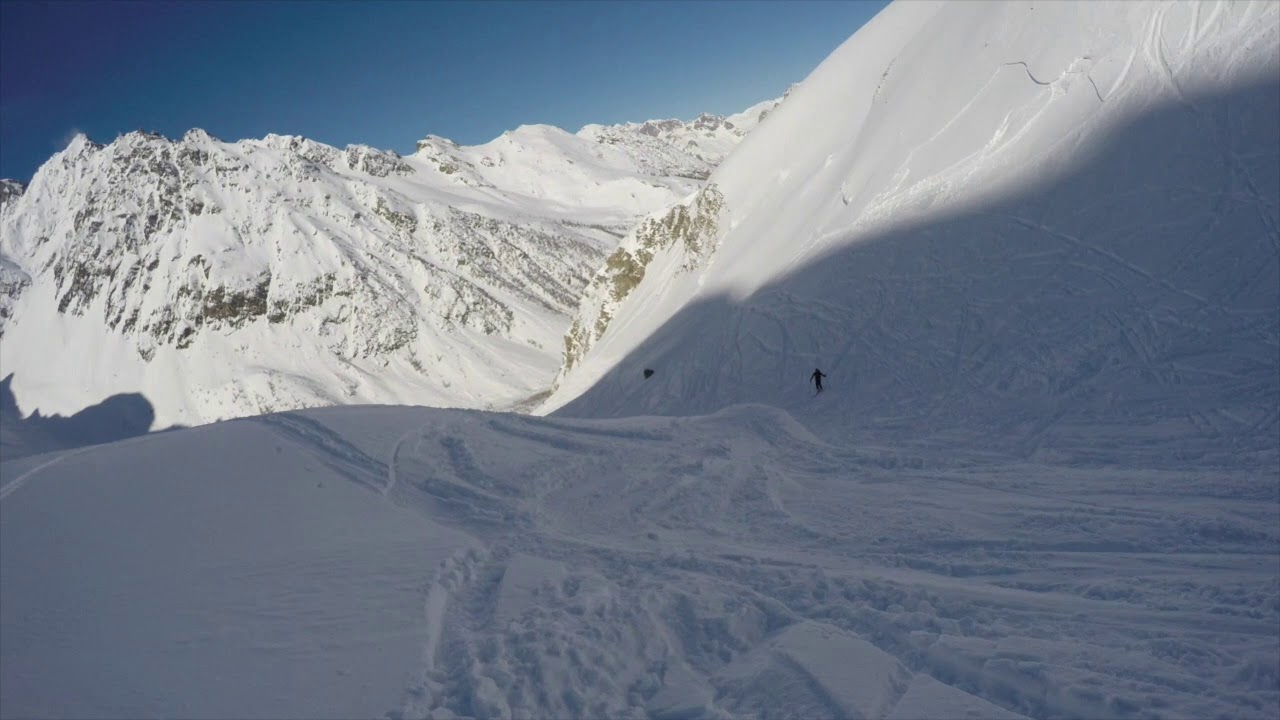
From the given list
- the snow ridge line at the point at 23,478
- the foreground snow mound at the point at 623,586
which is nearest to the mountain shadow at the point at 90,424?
the snow ridge line at the point at 23,478

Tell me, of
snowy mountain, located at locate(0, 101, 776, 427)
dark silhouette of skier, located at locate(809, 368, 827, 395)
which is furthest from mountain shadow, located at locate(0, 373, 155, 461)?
dark silhouette of skier, located at locate(809, 368, 827, 395)

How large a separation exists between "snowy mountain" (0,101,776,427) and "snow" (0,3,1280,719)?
261 ft

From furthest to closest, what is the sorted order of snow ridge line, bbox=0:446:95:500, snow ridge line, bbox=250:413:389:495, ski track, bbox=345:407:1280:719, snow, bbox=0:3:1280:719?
snow ridge line, bbox=250:413:389:495
snow ridge line, bbox=0:446:95:500
snow, bbox=0:3:1280:719
ski track, bbox=345:407:1280:719

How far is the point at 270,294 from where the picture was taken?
115000 millimetres

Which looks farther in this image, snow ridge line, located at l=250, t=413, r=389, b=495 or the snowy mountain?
the snowy mountain

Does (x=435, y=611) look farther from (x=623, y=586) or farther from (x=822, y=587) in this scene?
(x=822, y=587)

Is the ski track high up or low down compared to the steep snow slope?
down

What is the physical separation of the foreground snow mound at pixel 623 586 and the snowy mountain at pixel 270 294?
277ft

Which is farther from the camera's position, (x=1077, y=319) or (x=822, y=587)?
(x=1077, y=319)

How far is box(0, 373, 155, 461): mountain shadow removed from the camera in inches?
4112

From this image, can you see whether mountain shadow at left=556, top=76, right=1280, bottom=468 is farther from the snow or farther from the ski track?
the ski track

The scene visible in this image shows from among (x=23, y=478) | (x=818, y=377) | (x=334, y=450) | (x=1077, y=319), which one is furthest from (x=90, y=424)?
(x=1077, y=319)

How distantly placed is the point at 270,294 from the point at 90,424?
104ft

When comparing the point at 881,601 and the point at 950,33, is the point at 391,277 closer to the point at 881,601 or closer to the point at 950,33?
the point at 950,33
